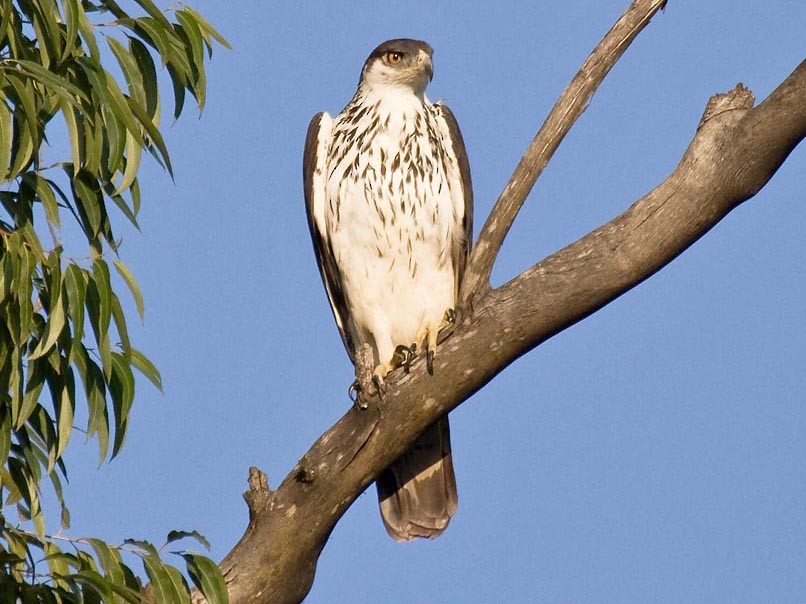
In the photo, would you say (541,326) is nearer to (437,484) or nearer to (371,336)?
(437,484)

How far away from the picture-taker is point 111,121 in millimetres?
3367

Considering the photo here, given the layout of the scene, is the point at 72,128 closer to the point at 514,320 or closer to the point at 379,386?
the point at 379,386

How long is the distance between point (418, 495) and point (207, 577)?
1694mm

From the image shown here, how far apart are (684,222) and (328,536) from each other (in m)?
1.39

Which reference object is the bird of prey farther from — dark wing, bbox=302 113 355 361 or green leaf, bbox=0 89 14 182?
green leaf, bbox=0 89 14 182

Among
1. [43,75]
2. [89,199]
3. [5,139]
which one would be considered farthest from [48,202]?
[43,75]

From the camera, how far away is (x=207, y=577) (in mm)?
3309

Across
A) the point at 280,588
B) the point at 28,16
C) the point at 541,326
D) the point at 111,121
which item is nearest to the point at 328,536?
the point at 280,588

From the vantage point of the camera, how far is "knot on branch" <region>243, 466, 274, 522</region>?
351 centimetres

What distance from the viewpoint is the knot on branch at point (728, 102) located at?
3.39m

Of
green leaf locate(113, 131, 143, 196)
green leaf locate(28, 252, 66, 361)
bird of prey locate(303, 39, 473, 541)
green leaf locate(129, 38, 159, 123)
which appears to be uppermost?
bird of prey locate(303, 39, 473, 541)

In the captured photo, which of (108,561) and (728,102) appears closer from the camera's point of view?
(108,561)

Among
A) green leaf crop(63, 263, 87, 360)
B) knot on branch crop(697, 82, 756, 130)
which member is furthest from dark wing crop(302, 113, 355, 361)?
knot on branch crop(697, 82, 756, 130)

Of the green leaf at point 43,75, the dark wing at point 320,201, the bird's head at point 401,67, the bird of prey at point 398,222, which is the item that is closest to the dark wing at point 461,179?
the bird of prey at point 398,222
